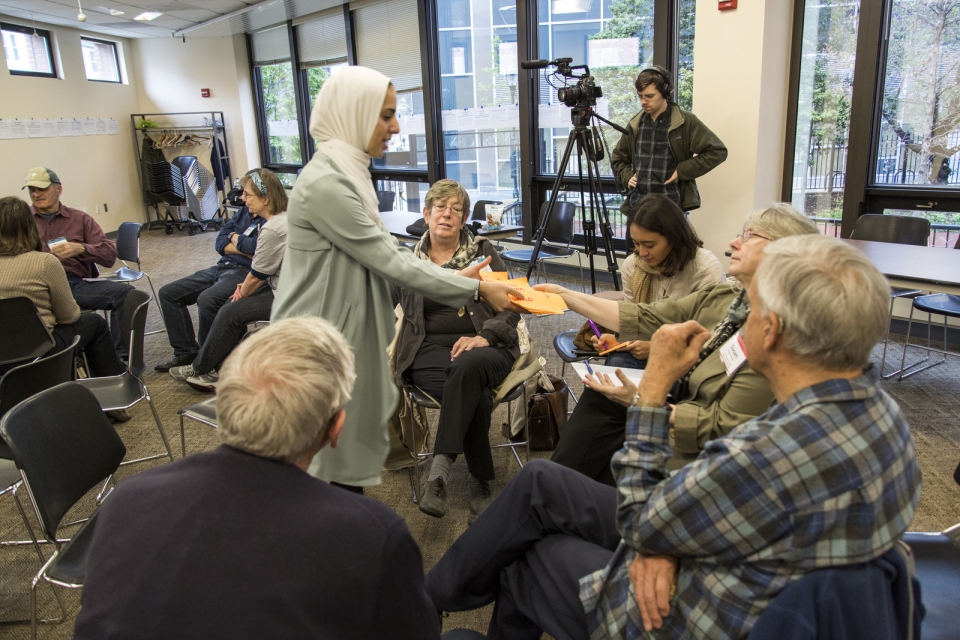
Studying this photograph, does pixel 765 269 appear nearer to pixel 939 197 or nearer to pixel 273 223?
pixel 273 223

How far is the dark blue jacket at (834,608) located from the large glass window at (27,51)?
11.1 metres

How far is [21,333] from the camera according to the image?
2.96 meters

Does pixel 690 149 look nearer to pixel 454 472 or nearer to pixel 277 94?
pixel 454 472

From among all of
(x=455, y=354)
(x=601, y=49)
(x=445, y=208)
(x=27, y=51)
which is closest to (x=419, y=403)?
(x=455, y=354)

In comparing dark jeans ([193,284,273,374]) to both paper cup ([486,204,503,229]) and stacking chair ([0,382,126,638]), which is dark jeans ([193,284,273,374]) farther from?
stacking chair ([0,382,126,638])

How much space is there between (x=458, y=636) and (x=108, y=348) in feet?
10.3

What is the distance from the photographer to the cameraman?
174 inches

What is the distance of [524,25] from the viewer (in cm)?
626

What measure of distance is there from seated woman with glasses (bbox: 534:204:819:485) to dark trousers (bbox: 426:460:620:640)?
0.33 meters

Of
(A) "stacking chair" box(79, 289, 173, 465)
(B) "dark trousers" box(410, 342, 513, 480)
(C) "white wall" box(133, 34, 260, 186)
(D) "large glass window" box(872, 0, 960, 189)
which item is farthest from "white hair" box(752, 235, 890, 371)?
(C) "white wall" box(133, 34, 260, 186)

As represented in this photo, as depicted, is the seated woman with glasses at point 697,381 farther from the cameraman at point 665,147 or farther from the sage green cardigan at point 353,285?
the cameraman at point 665,147

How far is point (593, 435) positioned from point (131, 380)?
82.7 inches

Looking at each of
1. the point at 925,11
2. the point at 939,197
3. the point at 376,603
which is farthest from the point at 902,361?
the point at 376,603

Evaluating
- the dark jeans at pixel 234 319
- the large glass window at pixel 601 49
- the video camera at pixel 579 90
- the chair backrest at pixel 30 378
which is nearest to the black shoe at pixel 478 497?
the chair backrest at pixel 30 378
